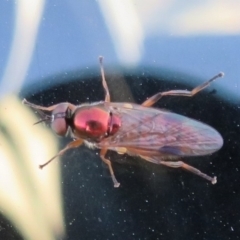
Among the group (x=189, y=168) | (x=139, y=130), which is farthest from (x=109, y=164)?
(x=189, y=168)

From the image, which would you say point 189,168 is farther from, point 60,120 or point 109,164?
point 60,120

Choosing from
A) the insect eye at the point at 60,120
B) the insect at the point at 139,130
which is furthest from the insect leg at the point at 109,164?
the insect eye at the point at 60,120

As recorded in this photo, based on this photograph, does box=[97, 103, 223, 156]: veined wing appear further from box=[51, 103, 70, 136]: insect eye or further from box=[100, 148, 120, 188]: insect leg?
box=[51, 103, 70, 136]: insect eye

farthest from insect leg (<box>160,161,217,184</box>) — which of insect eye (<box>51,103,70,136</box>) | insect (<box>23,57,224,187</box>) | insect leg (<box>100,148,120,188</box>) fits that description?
insect eye (<box>51,103,70,136</box>)

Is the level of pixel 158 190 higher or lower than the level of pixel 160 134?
lower

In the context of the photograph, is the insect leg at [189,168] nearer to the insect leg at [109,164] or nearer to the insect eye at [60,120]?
the insect leg at [109,164]

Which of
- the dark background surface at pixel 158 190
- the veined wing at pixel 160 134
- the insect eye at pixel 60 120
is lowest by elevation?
the dark background surface at pixel 158 190

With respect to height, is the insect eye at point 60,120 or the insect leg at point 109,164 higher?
the insect eye at point 60,120
